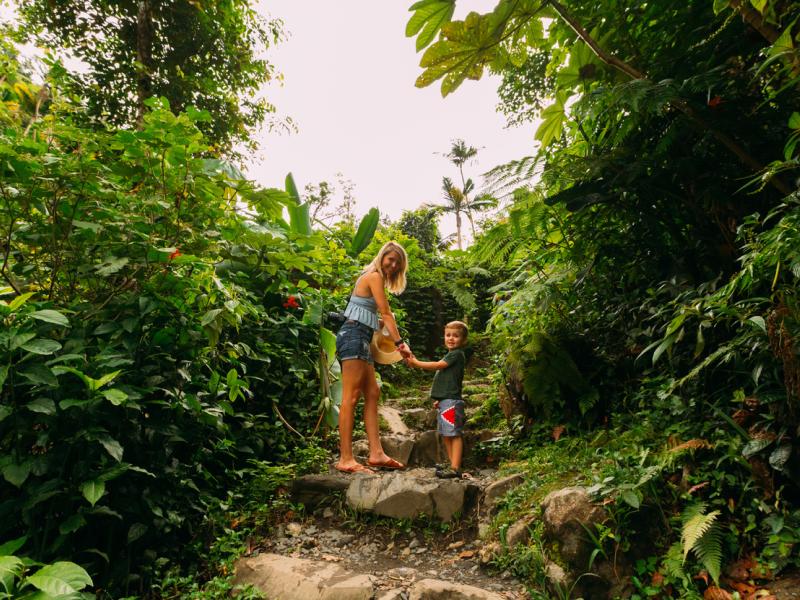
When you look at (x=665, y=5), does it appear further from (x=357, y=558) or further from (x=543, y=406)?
(x=357, y=558)

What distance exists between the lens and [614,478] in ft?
6.77

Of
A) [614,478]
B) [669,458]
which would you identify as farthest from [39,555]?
[669,458]

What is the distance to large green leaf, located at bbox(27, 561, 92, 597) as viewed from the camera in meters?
1.32

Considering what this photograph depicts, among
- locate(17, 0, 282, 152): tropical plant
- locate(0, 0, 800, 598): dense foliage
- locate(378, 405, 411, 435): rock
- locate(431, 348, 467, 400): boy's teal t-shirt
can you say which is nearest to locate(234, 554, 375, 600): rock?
locate(0, 0, 800, 598): dense foliage

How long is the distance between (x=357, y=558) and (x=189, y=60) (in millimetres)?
9758

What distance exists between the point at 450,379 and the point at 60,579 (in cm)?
285

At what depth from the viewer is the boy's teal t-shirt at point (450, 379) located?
3703mm

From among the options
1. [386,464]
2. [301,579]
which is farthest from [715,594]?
[386,464]

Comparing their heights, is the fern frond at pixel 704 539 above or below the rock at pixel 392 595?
above

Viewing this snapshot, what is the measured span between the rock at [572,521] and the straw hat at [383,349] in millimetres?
1661

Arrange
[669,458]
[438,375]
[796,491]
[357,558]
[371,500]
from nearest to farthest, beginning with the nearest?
[796,491] < [669,458] < [357,558] < [371,500] < [438,375]

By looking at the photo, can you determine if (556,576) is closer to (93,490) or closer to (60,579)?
(60,579)

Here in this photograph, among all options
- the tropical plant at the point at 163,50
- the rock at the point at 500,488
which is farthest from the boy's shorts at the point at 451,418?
the tropical plant at the point at 163,50

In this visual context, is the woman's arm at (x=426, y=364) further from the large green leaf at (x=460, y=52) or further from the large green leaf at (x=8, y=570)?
the large green leaf at (x=8, y=570)
